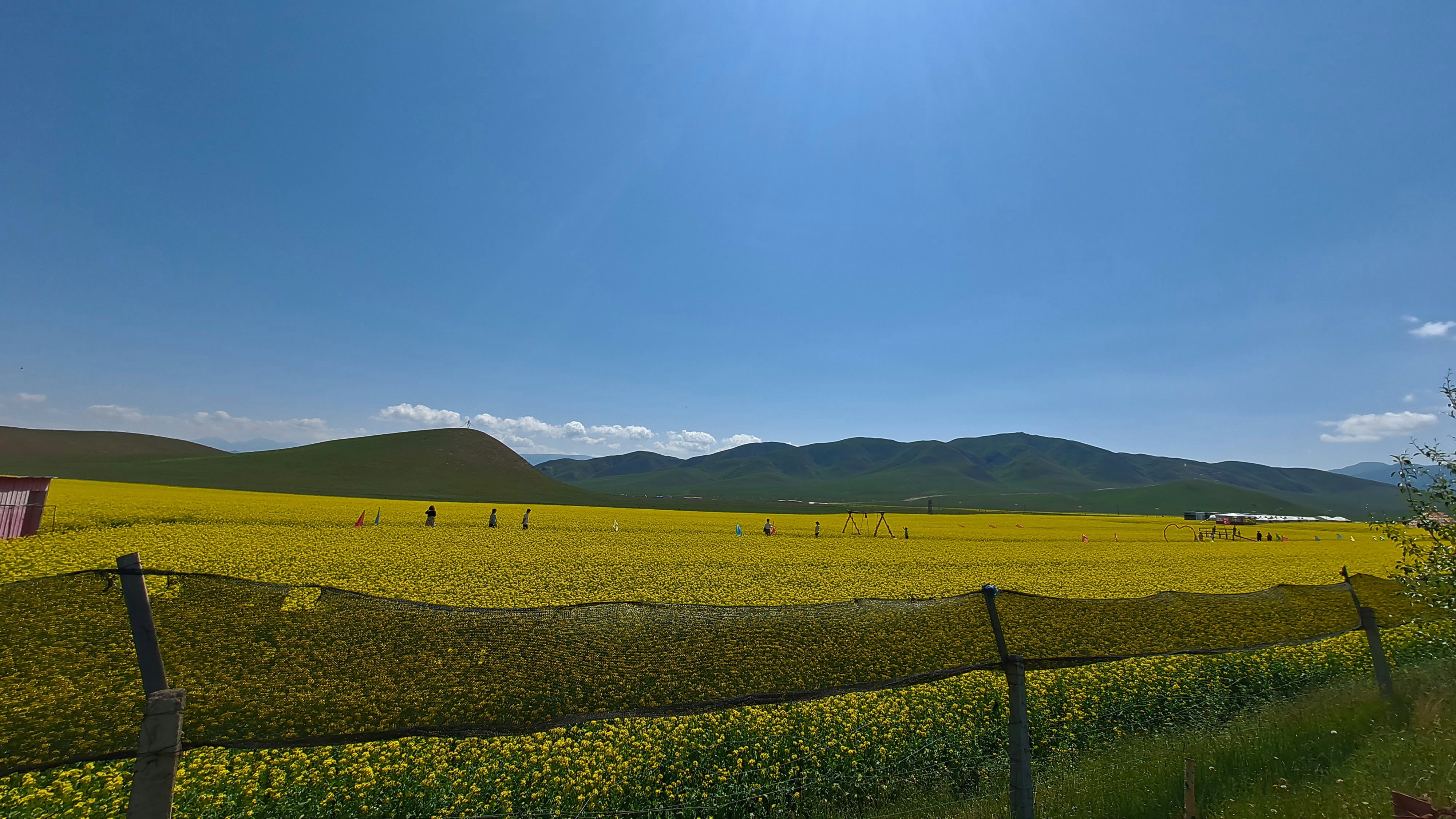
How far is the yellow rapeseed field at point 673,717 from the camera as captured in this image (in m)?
6.89

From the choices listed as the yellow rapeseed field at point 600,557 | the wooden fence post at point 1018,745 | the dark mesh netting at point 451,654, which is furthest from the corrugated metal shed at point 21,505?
the wooden fence post at point 1018,745

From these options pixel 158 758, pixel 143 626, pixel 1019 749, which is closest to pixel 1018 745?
pixel 1019 749

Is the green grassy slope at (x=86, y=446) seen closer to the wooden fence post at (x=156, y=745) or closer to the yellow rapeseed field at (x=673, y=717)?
the yellow rapeseed field at (x=673, y=717)

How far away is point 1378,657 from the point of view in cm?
864

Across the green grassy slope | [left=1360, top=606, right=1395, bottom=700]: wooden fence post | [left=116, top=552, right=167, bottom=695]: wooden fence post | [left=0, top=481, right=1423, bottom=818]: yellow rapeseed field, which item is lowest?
[left=0, top=481, right=1423, bottom=818]: yellow rapeseed field

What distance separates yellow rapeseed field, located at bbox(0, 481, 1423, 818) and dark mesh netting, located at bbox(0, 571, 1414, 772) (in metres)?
0.67

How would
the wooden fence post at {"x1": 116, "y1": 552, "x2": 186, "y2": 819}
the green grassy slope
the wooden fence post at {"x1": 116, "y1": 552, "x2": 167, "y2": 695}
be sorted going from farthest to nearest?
the green grassy slope → the wooden fence post at {"x1": 116, "y1": 552, "x2": 167, "y2": 695} → the wooden fence post at {"x1": 116, "y1": 552, "x2": 186, "y2": 819}

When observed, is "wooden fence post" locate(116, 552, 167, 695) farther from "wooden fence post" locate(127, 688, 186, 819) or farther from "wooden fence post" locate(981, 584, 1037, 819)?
"wooden fence post" locate(981, 584, 1037, 819)

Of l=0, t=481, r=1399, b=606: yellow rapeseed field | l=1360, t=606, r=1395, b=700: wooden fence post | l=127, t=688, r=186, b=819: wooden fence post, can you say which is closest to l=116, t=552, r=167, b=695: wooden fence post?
l=127, t=688, r=186, b=819: wooden fence post

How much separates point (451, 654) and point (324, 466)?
155158mm

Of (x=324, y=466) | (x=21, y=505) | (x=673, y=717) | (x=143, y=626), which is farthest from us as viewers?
(x=324, y=466)

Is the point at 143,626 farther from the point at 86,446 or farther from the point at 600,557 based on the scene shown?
the point at 86,446

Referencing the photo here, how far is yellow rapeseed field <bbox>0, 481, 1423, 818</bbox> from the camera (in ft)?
22.6

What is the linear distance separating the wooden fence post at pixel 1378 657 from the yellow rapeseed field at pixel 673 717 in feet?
7.39
